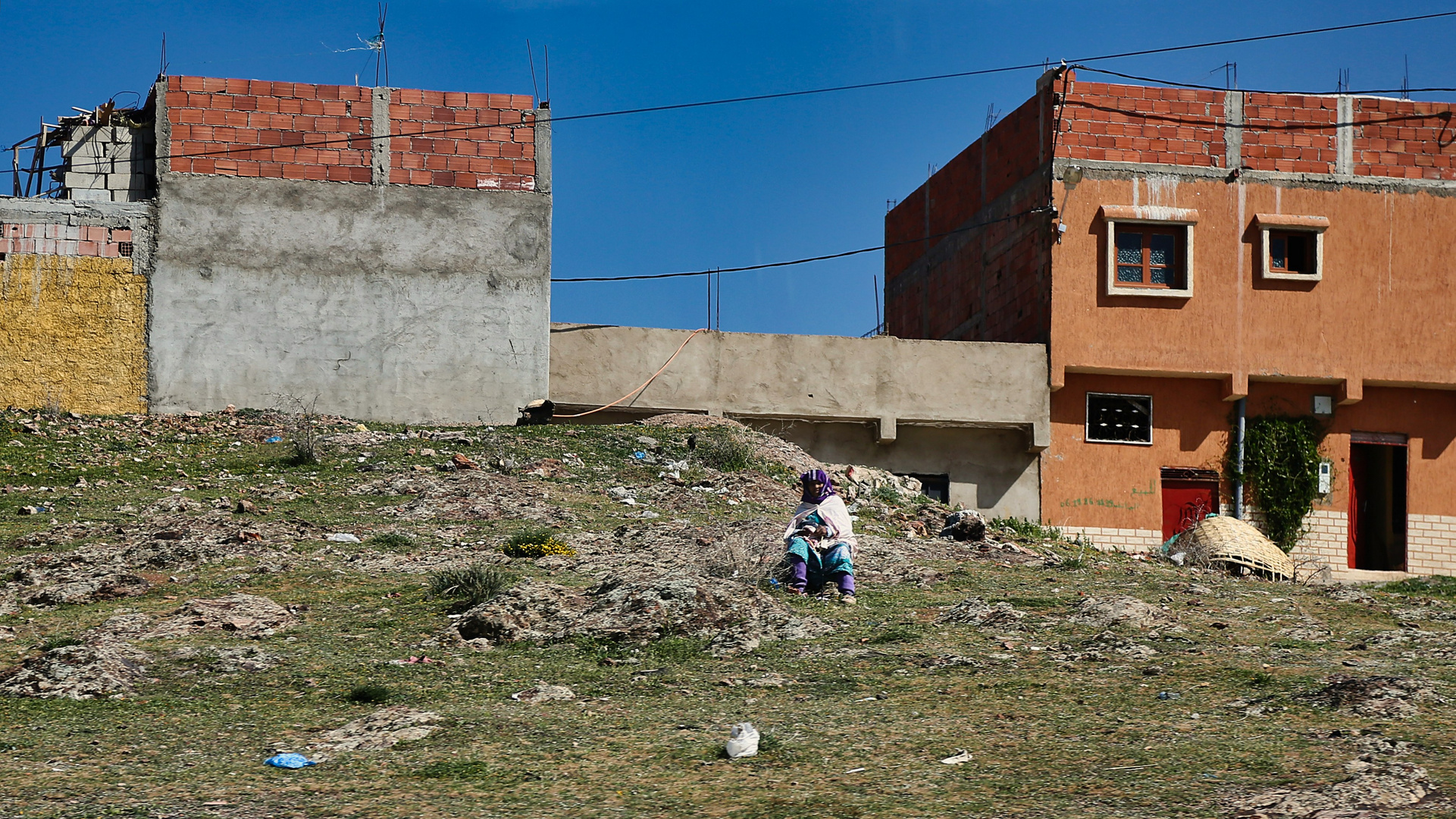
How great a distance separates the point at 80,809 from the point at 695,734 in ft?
9.54

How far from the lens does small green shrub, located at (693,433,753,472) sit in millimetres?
17886

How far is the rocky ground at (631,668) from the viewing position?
613 cm

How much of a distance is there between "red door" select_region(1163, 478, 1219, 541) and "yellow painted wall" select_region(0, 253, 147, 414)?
52.2 feet

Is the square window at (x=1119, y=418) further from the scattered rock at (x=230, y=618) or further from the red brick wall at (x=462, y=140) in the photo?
the scattered rock at (x=230, y=618)

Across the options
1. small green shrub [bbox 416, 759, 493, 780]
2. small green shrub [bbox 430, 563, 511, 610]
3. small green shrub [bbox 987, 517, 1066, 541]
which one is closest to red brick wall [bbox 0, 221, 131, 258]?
small green shrub [bbox 430, 563, 511, 610]

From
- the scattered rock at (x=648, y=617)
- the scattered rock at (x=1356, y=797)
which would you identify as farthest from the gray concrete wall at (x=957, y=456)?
the scattered rock at (x=1356, y=797)

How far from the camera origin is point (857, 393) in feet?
71.5

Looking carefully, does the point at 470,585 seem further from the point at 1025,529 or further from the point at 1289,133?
the point at 1289,133

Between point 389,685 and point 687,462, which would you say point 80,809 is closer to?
point 389,685

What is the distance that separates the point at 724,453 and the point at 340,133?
7.99 metres

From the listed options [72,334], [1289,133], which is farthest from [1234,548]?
[72,334]

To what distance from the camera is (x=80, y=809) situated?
572 cm

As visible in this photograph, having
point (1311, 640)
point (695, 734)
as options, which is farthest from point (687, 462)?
point (695, 734)

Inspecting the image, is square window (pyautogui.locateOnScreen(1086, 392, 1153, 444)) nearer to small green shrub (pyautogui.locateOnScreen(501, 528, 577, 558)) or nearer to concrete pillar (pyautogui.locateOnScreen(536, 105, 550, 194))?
concrete pillar (pyautogui.locateOnScreen(536, 105, 550, 194))
